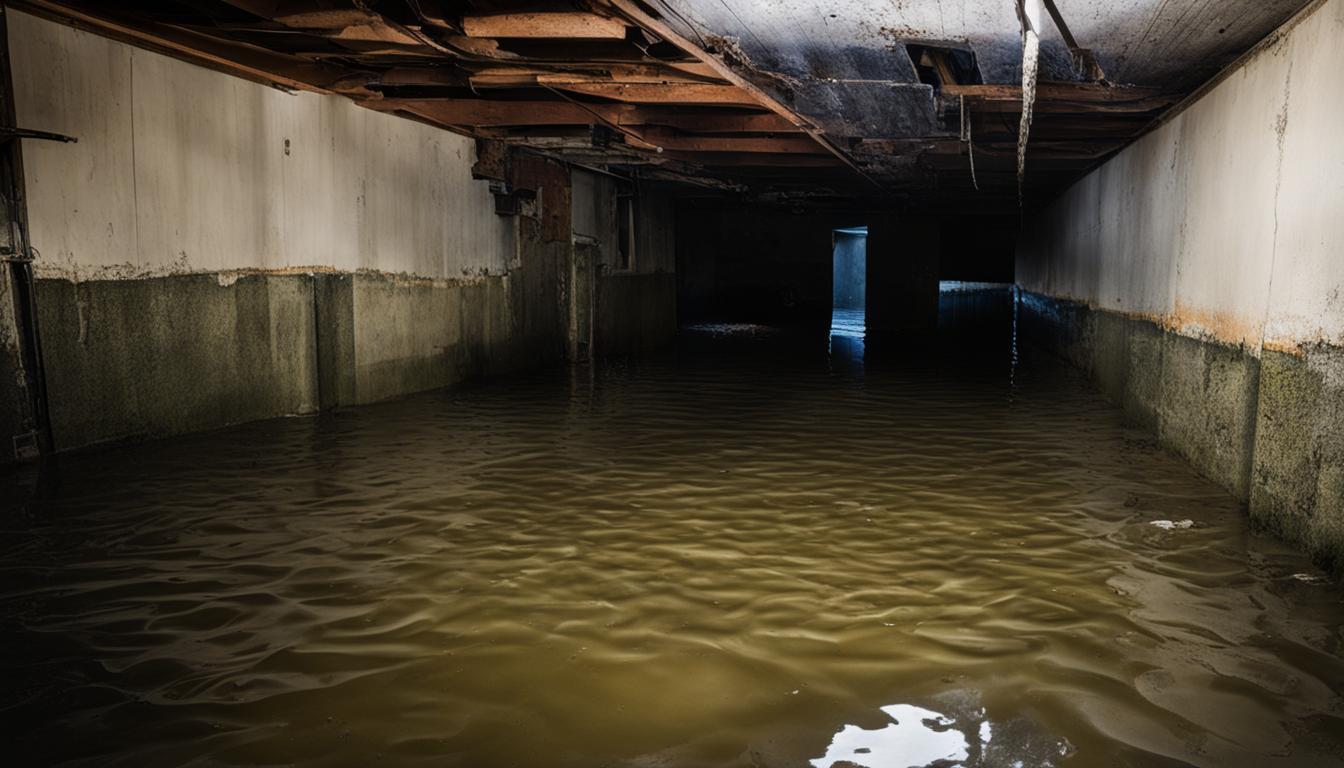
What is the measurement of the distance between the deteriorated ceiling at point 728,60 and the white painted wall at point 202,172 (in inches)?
10.9

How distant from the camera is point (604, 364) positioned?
45.0 ft

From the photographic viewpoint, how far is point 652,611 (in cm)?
394

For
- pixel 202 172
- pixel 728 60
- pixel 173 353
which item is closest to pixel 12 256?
pixel 173 353

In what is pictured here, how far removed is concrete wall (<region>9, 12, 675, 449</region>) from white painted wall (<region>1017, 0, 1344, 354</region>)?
7166 millimetres

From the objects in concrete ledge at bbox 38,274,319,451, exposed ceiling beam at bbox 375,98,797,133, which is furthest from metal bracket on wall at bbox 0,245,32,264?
exposed ceiling beam at bbox 375,98,797,133

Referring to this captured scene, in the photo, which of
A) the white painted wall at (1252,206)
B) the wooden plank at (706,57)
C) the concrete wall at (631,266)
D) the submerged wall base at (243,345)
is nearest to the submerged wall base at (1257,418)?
the white painted wall at (1252,206)

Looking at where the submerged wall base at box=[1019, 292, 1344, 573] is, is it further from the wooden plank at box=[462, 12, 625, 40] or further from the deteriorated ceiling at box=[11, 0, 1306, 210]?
the wooden plank at box=[462, 12, 625, 40]

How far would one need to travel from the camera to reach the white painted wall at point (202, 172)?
6.26 meters

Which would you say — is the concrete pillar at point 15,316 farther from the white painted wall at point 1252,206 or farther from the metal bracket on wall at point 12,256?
the white painted wall at point 1252,206

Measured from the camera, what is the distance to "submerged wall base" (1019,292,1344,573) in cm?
454

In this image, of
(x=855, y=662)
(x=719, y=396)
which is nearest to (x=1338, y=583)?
(x=855, y=662)

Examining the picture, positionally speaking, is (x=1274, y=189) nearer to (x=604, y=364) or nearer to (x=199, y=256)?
(x=199, y=256)

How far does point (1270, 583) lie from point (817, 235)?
19.5m

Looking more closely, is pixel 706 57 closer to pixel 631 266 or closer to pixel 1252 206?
pixel 1252 206
